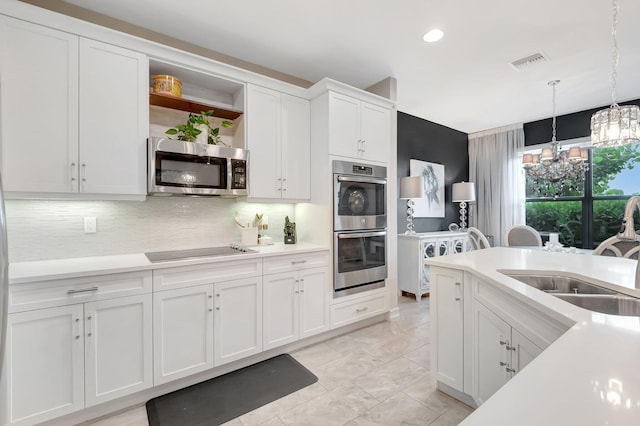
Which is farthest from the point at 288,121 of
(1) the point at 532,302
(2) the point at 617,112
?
(2) the point at 617,112

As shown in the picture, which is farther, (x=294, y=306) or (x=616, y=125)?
(x=294, y=306)

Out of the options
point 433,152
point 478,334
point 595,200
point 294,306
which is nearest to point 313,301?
point 294,306

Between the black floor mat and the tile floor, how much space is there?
7 centimetres

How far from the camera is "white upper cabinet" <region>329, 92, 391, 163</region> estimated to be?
2.86 m

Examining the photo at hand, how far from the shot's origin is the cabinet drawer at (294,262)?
8.01 feet

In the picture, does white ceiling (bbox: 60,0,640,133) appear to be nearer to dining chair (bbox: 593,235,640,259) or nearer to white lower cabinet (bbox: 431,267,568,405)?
dining chair (bbox: 593,235,640,259)

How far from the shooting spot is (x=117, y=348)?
1798 mm

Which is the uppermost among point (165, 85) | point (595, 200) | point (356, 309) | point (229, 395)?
point (165, 85)

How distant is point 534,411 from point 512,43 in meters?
3.25

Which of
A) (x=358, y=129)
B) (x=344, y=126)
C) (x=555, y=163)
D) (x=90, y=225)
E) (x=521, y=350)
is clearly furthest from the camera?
(x=555, y=163)

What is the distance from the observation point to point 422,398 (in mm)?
1953

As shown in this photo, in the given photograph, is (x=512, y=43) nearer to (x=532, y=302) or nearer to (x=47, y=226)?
(x=532, y=302)

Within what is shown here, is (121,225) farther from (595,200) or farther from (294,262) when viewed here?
(595,200)

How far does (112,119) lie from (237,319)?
1733 millimetres
